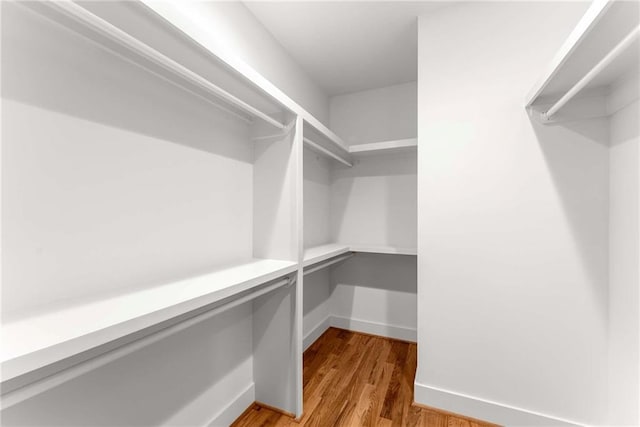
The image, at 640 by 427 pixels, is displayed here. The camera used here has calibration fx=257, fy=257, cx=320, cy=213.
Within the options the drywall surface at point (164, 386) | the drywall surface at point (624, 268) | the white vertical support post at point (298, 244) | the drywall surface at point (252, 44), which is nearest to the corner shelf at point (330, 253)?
the white vertical support post at point (298, 244)

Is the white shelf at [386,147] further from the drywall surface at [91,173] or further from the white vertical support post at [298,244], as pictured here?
the drywall surface at [91,173]

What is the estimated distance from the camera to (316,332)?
254 centimetres

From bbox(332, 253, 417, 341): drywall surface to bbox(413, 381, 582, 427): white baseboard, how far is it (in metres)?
0.83

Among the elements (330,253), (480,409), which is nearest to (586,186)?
(480,409)

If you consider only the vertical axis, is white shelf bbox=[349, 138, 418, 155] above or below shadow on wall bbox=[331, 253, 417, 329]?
above

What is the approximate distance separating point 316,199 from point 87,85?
1832 mm

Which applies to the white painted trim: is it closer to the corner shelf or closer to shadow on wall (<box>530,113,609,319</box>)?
the corner shelf

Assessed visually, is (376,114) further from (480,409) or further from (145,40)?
(480,409)

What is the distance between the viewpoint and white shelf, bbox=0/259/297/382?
53 cm

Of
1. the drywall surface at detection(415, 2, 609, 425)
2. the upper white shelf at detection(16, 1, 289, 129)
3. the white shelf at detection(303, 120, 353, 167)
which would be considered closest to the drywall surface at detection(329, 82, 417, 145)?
the white shelf at detection(303, 120, 353, 167)

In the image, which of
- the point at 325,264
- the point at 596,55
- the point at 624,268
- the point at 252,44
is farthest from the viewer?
the point at 325,264

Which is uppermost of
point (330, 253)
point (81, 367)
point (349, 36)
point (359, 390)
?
point (349, 36)

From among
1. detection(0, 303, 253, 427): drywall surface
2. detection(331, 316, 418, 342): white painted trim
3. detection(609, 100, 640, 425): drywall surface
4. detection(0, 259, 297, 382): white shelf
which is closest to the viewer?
detection(0, 259, 297, 382): white shelf

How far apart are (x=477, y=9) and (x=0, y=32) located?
218cm
